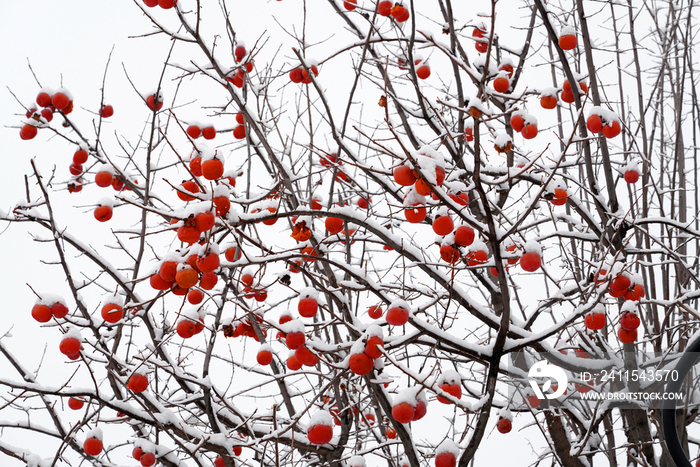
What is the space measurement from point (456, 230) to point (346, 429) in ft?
4.20

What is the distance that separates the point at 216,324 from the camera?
8.56ft

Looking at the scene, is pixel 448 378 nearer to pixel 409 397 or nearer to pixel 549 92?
pixel 409 397

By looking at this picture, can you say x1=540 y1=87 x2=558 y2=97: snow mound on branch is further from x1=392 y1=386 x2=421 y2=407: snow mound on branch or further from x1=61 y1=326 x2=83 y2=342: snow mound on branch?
x1=61 y1=326 x2=83 y2=342: snow mound on branch

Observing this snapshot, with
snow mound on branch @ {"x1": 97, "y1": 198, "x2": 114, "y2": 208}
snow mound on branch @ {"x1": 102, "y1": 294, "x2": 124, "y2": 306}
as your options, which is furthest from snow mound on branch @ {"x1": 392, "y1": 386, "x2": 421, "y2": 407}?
snow mound on branch @ {"x1": 97, "y1": 198, "x2": 114, "y2": 208}

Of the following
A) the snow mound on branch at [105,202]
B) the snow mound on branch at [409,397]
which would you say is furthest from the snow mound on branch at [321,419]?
the snow mound on branch at [105,202]

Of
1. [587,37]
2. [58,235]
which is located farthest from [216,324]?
[587,37]

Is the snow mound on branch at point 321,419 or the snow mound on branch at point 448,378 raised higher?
the snow mound on branch at point 448,378

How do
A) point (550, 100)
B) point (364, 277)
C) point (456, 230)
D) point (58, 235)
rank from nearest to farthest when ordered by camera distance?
point (456, 230)
point (364, 277)
point (58, 235)
point (550, 100)

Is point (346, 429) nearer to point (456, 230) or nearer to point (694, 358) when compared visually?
point (456, 230)

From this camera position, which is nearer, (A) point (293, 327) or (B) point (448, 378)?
(A) point (293, 327)

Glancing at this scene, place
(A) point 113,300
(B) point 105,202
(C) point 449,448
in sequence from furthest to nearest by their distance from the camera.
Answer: (B) point 105,202 → (A) point 113,300 → (C) point 449,448

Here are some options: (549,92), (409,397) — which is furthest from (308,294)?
(549,92)

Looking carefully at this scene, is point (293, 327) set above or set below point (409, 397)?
above

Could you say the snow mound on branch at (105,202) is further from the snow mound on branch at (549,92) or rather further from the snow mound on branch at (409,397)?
the snow mound on branch at (549,92)
